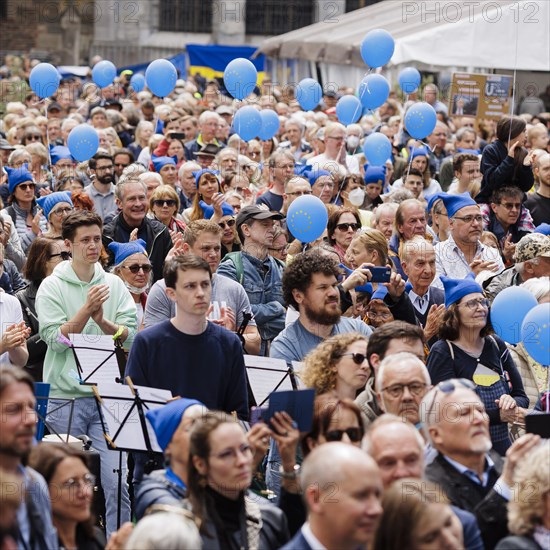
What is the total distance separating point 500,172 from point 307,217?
2127mm

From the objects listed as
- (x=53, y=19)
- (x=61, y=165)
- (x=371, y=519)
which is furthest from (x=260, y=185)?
(x=53, y=19)

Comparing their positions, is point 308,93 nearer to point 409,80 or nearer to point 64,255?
point 409,80

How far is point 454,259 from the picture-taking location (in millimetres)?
8664

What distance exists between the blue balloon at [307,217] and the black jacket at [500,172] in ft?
6.49

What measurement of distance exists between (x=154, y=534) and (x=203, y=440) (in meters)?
0.68

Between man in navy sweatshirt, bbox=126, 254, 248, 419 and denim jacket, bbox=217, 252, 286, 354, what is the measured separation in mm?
1757

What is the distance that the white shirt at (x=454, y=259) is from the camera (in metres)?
8.55

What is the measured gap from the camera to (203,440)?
471 cm

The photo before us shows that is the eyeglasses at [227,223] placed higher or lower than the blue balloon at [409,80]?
lower

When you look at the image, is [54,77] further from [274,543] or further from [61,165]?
[274,543]

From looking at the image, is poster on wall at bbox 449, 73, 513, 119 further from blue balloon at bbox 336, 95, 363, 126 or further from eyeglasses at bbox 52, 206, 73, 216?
eyeglasses at bbox 52, 206, 73, 216

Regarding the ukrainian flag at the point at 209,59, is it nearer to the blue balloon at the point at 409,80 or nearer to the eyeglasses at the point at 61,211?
the blue balloon at the point at 409,80

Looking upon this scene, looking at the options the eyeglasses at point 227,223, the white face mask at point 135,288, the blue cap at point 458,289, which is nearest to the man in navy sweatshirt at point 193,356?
the blue cap at point 458,289

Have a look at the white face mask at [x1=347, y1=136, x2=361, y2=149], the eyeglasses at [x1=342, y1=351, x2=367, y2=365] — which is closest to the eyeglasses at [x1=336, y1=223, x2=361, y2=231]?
the eyeglasses at [x1=342, y1=351, x2=367, y2=365]
